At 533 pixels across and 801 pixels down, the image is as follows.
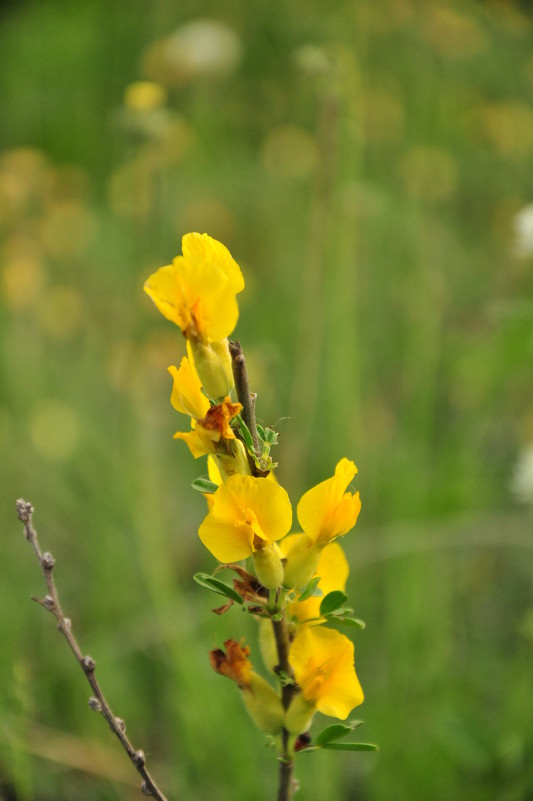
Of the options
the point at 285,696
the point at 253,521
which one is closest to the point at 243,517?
the point at 253,521

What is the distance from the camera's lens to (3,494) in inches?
59.8

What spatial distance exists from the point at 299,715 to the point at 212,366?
0.59 feet

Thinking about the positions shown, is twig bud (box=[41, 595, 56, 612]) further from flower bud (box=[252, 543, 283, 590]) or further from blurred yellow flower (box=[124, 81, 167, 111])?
blurred yellow flower (box=[124, 81, 167, 111])

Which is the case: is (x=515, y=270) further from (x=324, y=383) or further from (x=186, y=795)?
(x=186, y=795)

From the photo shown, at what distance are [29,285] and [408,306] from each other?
0.82 m

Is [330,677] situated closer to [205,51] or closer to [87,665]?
[87,665]

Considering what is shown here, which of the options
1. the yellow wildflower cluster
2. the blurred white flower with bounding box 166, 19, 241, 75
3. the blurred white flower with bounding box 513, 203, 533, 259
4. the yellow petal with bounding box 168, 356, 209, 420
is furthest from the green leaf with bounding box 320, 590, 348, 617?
the blurred white flower with bounding box 166, 19, 241, 75

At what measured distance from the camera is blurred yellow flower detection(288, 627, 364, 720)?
0.42 metres

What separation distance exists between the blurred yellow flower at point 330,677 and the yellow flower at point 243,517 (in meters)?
0.07

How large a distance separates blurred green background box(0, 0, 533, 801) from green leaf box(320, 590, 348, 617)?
31 centimetres

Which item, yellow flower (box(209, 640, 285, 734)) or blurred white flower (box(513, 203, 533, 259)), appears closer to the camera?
yellow flower (box(209, 640, 285, 734))

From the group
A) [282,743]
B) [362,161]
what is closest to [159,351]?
[362,161]

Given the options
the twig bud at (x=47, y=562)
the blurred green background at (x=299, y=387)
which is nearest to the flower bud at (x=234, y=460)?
the twig bud at (x=47, y=562)

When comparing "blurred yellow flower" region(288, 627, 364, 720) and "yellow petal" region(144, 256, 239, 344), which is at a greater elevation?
"yellow petal" region(144, 256, 239, 344)
